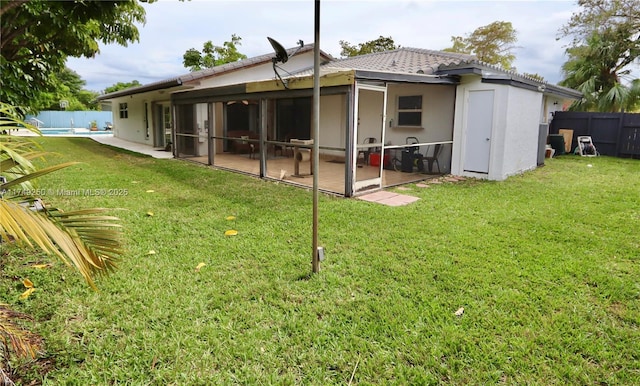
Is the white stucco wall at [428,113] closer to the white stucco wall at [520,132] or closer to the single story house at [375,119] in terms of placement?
the single story house at [375,119]

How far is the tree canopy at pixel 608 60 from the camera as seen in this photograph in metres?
18.0

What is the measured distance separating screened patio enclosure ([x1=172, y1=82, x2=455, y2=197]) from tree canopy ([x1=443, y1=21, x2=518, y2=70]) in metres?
23.7

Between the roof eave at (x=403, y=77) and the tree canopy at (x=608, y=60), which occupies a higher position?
the tree canopy at (x=608, y=60)

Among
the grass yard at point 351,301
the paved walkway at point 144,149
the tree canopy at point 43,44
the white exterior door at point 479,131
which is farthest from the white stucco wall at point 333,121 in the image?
the grass yard at point 351,301

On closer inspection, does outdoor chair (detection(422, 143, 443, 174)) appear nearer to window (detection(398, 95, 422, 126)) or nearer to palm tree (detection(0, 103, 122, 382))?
window (detection(398, 95, 422, 126))

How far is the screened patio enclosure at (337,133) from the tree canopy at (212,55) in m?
14.6

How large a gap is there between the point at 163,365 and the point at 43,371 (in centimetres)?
69

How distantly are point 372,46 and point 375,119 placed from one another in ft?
58.8

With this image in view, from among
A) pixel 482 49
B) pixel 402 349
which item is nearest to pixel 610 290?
pixel 402 349

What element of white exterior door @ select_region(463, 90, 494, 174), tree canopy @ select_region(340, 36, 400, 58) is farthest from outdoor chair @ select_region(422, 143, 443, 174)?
tree canopy @ select_region(340, 36, 400, 58)

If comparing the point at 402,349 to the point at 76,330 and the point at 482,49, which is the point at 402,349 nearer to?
the point at 76,330

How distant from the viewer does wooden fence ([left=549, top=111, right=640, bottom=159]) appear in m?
13.5

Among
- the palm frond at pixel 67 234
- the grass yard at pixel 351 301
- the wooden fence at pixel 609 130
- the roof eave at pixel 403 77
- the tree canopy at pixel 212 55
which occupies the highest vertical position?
the tree canopy at pixel 212 55

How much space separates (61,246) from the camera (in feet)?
5.34
